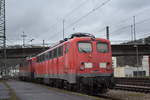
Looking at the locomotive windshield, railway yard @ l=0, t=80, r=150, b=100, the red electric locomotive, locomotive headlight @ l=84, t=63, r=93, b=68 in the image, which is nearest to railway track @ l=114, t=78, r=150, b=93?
railway yard @ l=0, t=80, r=150, b=100

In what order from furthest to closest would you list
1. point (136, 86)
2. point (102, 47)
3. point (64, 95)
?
1. point (136, 86)
2. point (102, 47)
3. point (64, 95)

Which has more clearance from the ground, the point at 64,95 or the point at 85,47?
the point at 85,47

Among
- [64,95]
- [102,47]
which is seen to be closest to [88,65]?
[102,47]

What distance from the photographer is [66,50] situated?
21.2 m

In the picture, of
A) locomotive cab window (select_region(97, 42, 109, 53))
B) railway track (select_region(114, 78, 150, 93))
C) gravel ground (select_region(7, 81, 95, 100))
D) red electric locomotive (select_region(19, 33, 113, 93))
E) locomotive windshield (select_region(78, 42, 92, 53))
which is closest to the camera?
gravel ground (select_region(7, 81, 95, 100))

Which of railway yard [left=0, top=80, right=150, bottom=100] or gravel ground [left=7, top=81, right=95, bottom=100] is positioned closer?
gravel ground [left=7, top=81, right=95, bottom=100]

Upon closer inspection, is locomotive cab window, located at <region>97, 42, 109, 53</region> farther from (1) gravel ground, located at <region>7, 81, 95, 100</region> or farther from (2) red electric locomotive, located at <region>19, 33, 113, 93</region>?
(1) gravel ground, located at <region>7, 81, 95, 100</region>

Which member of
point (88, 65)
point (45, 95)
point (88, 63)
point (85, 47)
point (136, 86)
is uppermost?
point (85, 47)

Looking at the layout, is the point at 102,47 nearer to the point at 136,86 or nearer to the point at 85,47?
the point at 85,47

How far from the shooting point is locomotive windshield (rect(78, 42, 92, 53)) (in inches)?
790

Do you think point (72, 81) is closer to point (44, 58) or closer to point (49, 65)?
point (49, 65)

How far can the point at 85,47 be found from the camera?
66.4 ft

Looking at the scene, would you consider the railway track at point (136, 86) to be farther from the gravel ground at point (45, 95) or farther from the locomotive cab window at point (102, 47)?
the gravel ground at point (45, 95)

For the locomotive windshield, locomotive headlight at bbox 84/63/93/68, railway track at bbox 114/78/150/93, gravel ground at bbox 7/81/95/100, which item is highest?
the locomotive windshield
